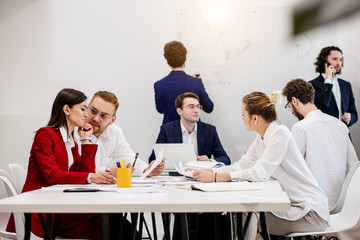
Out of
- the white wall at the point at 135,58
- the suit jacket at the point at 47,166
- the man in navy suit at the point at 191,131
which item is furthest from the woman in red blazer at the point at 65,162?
the white wall at the point at 135,58

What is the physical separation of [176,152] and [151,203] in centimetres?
140

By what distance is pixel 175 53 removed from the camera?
4.73 metres

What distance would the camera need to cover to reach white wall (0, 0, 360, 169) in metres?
5.29

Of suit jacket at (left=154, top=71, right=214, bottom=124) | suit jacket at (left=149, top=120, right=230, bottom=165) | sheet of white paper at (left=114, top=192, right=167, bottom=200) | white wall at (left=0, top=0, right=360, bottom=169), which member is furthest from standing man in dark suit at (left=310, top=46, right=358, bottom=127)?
sheet of white paper at (left=114, top=192, right=167, bottom=200)

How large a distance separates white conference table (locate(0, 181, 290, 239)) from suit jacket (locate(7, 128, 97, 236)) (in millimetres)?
465

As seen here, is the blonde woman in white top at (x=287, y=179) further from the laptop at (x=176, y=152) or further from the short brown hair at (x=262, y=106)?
the laptop at (x=176, y=152)

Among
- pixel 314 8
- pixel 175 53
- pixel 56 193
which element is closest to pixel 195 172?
pixel 56 193

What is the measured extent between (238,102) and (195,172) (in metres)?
2.80

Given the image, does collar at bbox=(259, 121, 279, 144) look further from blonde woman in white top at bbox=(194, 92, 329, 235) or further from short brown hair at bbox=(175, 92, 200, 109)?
short brown hair at bbox=(175, 92, 200, 109)

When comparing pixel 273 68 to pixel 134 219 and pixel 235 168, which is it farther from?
pixel 134 219

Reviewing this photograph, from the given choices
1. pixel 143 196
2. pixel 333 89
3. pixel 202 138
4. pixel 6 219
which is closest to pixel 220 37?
pixel 333 89

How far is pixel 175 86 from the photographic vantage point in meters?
4.64

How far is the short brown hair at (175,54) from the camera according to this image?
4723 millimetres

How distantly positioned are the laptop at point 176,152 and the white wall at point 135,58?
221 centimetres
